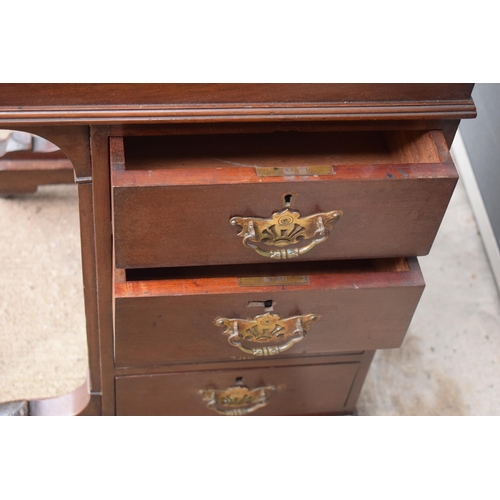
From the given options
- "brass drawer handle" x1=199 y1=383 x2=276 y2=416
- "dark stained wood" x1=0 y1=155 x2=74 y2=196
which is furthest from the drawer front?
"dark stained wood" x1=0 y1=155 x2=74 y2=196

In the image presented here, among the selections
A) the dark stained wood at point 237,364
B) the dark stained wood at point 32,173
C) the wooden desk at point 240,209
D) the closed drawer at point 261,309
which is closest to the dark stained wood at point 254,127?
the wooden desk at point 240,209

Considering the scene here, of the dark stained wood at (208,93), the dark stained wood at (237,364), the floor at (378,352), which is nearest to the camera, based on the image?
the dark stained wood at (208,93)

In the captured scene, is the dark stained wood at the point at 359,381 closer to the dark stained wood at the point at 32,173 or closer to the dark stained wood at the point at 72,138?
the dark stained wood at the point at 72,138

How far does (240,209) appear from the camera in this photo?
70cm

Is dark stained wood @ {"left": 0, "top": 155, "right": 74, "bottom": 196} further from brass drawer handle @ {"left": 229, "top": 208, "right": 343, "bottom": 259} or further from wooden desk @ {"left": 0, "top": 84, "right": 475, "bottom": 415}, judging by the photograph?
brass drawer handle @ {"left": 229, "top": 208, "right": 343, "bottom": 259}

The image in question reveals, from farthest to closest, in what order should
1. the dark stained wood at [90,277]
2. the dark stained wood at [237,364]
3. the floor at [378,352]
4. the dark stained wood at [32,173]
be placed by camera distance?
the dark stained wood at [32,173] < the floor at [378,352] < the dark stained wood at [237,364] < the dark stained wood at [90,277]

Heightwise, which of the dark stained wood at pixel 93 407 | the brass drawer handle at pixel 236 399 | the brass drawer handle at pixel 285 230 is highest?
the brass drawer handle at pixel 285 230

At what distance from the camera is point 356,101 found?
70 cm

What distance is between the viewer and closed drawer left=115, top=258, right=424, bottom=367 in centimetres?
77

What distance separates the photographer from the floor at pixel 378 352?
109 centimetres

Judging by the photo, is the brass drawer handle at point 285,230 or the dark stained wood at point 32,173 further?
the dark stained wood at point 32,173

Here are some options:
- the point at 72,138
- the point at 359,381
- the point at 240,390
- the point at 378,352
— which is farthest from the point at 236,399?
the point at 72,138

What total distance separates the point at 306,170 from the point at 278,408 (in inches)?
15.2

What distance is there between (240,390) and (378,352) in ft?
0.90
